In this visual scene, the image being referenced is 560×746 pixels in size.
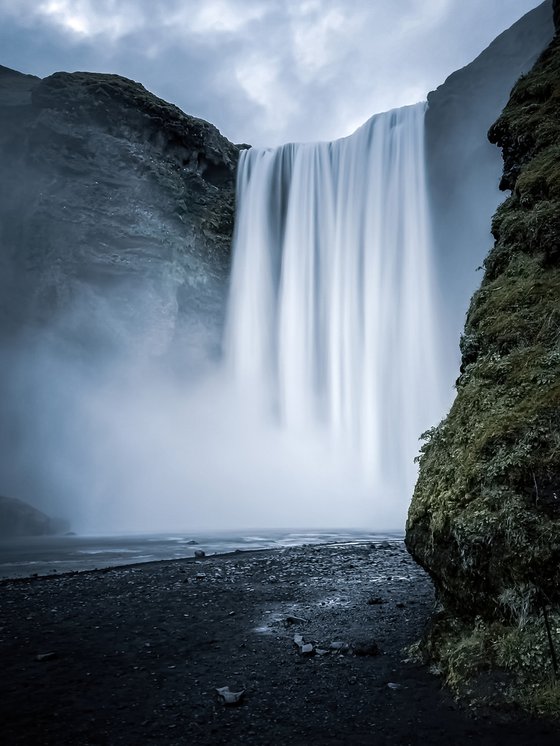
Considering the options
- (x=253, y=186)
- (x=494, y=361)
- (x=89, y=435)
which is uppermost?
(x=253, y=186)

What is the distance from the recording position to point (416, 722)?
386 cm

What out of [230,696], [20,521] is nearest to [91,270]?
[20,521]

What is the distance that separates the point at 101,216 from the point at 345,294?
811 inches

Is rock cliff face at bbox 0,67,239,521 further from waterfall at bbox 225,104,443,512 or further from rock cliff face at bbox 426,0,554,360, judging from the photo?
rock cliff face at bbox 426,0,554,360

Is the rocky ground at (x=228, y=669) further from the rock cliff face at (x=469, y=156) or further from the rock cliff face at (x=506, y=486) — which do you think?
the rock cliff face at (x=469, y=156)

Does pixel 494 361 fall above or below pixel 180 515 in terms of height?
above

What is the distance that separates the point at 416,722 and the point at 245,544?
15.2m

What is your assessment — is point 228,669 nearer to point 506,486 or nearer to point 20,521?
point 506,486

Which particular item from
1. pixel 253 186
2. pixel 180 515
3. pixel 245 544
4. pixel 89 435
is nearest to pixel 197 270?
pixel 253 186

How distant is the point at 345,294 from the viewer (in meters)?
40.2

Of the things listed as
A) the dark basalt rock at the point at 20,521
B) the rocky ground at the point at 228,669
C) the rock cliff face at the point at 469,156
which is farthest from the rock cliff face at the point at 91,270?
the rocky ground at the point at 228,669

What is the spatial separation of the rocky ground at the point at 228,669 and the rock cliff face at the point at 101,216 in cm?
3265

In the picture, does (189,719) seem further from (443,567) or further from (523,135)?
(523,135)

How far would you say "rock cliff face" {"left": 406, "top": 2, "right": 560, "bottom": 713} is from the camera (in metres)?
3.94
